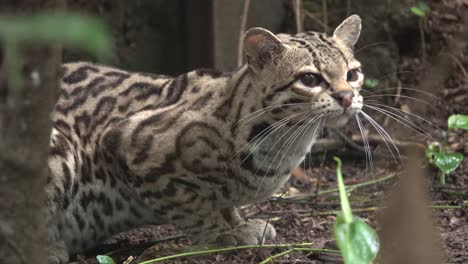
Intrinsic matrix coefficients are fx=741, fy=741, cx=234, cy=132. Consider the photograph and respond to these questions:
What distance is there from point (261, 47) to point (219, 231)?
1.06 meters

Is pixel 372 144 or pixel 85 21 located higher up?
pixel 85 21

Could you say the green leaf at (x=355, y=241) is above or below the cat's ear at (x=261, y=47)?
below

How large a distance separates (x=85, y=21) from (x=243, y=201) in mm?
3031

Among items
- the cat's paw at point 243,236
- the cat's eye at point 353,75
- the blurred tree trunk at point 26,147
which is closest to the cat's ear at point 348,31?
the cat's eye at point 353,75

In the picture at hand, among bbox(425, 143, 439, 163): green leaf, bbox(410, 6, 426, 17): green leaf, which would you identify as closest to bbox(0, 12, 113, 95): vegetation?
bbox(425, 143, 439, 163): green leaf

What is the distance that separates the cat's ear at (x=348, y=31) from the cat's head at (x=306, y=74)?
2 cm

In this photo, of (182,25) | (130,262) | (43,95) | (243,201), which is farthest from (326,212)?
(43,95)

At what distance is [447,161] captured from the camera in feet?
16.0

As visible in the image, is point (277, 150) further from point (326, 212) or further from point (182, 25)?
point (182, 25)

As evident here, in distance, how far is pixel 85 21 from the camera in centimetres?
121

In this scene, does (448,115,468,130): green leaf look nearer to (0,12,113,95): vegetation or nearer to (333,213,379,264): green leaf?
(333,213,379,264): green leaf

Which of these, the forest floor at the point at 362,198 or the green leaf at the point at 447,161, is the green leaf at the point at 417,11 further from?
the green leaf at the point at 447,161

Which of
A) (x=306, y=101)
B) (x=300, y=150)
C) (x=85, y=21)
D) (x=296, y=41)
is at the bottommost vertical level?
(x=300, y=150)

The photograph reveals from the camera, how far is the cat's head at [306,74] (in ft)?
12.0
